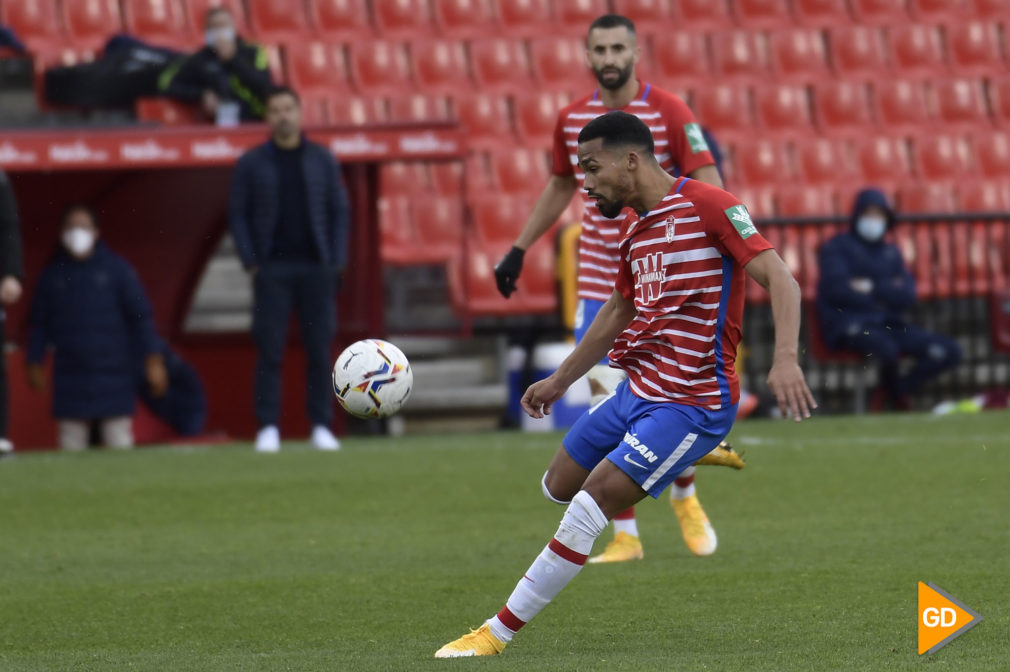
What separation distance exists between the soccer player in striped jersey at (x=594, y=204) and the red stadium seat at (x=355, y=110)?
8305 mm

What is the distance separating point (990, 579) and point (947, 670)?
1.68 meters

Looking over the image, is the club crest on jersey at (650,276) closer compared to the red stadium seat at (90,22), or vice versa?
the club crest on jersey at (650,276)

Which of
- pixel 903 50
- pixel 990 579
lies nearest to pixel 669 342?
pixel 990 579

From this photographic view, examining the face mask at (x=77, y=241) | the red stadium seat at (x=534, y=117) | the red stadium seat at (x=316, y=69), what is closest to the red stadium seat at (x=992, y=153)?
the red stadium seat at (x=534, y=117)

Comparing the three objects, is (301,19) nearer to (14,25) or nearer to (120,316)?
(14,25)

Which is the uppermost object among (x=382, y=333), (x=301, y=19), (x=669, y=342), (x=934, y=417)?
(x=301, y=19)

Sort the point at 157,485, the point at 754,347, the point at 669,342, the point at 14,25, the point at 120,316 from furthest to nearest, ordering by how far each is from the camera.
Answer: the point at 14,25
the point at 754,347
the point at 120,316
the point at 157,485
the point at 669,342

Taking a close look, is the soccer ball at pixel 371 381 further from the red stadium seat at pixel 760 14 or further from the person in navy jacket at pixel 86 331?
the red stadium seat at pixel 760 14

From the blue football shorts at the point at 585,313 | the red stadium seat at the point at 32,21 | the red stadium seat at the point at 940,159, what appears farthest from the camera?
the red stadium seat at the point at 940,159

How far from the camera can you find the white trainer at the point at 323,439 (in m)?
11.7

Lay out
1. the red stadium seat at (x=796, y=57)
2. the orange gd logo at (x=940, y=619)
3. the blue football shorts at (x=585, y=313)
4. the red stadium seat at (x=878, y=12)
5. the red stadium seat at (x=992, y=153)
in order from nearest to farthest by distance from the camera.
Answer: the orange gd logo at (x=940, y=619) → the blue football shorts at (x=585, y=313) → the red stadium seat at (x=992, y=153) → the red stadium seat at (x=796, y=57) → the red stadium seat at (x=878, y=12)

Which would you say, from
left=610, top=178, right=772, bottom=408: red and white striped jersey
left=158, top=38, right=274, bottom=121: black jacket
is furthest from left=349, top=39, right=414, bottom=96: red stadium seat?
left=610, top=178, right=772, bottom=408: red and white striped jersey

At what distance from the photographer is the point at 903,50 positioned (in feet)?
58.4

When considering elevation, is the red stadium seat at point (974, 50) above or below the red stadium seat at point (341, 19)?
below
